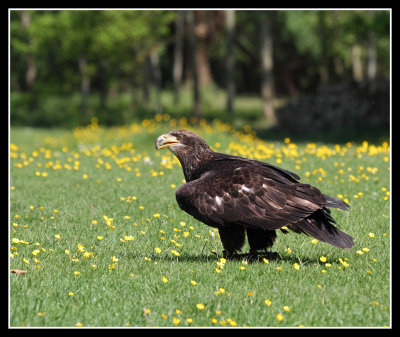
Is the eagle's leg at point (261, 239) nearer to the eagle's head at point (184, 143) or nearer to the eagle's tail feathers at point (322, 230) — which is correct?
the eagle's tail feathers at point (322, 230)

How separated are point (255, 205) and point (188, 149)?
116cm

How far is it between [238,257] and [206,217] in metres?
0.73

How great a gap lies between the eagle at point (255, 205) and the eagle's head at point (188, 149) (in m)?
0.30

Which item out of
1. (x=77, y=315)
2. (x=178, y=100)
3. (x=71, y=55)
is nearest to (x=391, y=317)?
(x=77, y=315)

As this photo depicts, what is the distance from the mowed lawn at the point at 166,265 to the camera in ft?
15.3

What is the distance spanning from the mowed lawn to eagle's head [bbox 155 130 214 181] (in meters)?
0.93

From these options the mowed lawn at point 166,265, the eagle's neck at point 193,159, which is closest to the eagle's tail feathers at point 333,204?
the mowed lawn at point 166,265

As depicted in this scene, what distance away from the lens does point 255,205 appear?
19.4 ft

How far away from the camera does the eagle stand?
588 cm

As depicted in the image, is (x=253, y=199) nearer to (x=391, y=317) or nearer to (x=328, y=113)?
(x=391, y=317)

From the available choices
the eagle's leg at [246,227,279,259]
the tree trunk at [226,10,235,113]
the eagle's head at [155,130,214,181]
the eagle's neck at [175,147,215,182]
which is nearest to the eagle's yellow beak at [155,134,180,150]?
the eagle's head at [155,130,214,181]

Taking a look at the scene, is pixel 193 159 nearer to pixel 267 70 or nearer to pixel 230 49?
pixel 267 70

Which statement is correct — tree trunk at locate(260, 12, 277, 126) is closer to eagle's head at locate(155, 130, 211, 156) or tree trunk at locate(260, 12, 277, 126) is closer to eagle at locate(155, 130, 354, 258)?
eagle's head at locate(155, 130, 211, 156)

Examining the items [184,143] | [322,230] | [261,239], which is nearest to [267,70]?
[184,143]
